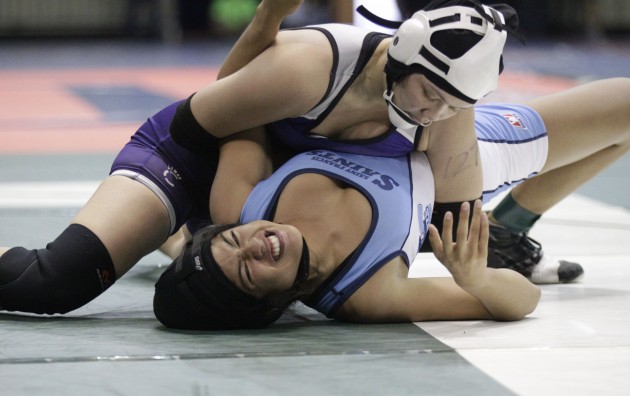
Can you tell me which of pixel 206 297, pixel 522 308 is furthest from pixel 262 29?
pixel 522 308

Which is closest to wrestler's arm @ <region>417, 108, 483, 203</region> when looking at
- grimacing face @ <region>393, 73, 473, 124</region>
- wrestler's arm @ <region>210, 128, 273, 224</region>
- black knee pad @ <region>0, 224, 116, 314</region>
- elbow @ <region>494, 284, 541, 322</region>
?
grimacing face @ <region>393, 73, 473, 124</region>

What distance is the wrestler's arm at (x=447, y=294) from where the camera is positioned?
11.0 feet

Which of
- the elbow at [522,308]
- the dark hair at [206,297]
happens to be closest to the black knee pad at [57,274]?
the dark hair at [206,297]

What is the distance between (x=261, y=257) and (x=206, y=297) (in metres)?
0.21

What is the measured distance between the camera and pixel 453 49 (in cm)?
338

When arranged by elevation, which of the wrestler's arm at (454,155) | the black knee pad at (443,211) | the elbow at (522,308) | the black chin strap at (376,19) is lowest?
the elbow at (522,308)

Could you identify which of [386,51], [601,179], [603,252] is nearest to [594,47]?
[601,179]

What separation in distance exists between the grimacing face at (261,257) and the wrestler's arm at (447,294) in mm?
307

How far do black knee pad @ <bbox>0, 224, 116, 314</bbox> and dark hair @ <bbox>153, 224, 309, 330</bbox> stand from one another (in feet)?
1.11

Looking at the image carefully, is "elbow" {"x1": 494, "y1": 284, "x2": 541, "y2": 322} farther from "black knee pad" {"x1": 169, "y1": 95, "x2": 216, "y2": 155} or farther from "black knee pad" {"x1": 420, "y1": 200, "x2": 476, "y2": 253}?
"black knee pad" {"x1": 169, "y1": 95, "x2": 216, "y2": 155}

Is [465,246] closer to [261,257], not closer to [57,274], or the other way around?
[261,257]

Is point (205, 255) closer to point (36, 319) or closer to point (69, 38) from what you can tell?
point (36, 319)

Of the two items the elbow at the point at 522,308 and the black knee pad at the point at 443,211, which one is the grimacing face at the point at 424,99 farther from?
the elbow at the point at 522,308

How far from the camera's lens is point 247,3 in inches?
722
